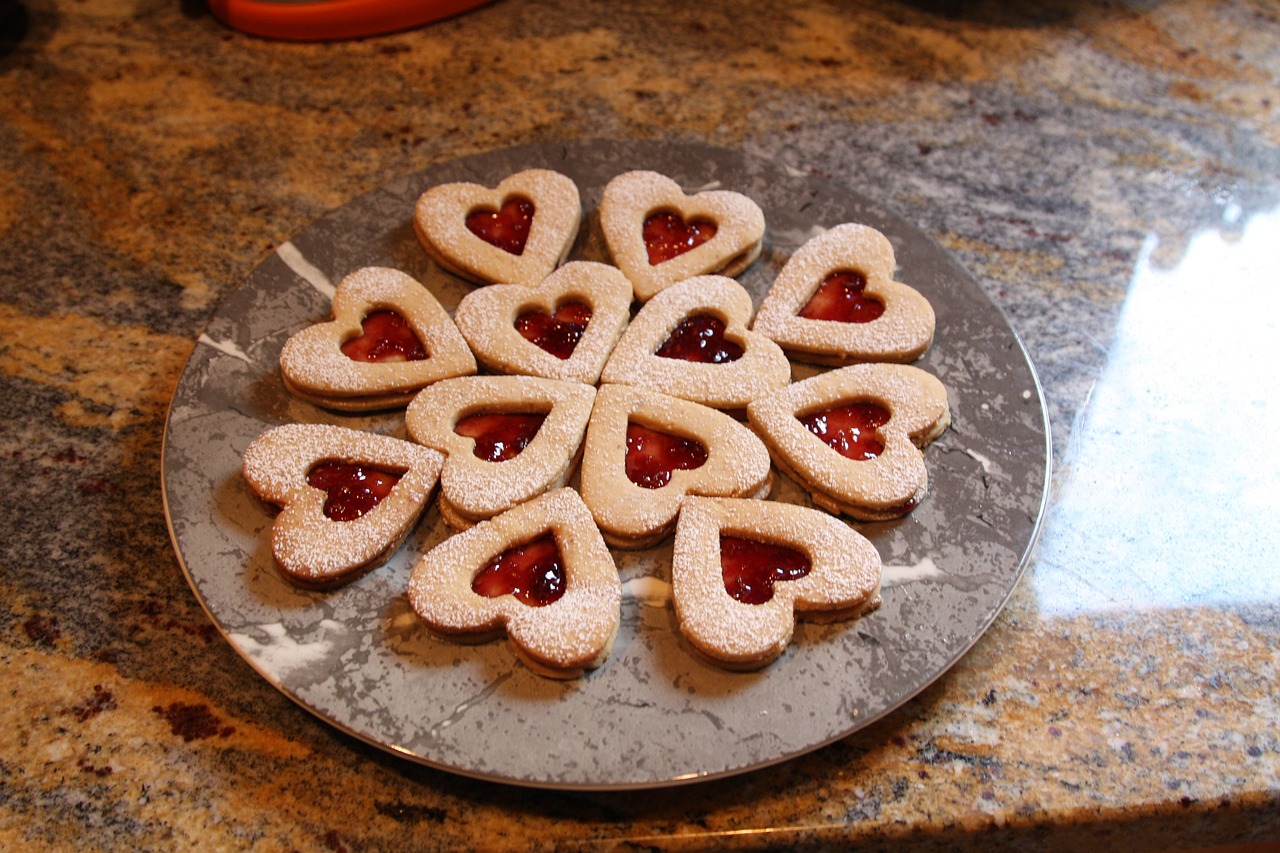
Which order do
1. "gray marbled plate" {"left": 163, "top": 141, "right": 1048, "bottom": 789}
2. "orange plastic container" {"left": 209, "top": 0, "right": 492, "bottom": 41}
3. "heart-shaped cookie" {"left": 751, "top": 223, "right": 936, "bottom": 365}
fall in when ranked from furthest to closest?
1. "orange plastic container" {"left": 209, "top": 0, "right": 492, "bottom": 41}
2. "heart-shaped cookie" {"left": 751, "top": 223, "right": 936, "bottom": 365}
3. "gray marbled plate" {"left": 163, "top": 141, "right": 1048, "bottom": 789}

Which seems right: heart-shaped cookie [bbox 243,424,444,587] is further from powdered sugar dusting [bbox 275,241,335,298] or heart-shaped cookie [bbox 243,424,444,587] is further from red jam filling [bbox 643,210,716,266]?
red jam filling [bbox 643,210,716,266]

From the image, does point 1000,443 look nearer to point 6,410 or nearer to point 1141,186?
point 1141,186

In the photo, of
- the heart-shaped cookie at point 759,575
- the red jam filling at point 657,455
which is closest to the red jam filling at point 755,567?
the heart-shaped cookie at point 759,575

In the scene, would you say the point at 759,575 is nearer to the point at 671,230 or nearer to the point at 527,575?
the point at 527,575

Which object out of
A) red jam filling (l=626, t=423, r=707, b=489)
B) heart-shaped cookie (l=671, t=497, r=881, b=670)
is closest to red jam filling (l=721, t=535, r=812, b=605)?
heart-shaped cookie (l=671, t=497, r=881, b=670)

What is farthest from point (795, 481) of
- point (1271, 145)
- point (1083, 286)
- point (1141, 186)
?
point (1271, 145)

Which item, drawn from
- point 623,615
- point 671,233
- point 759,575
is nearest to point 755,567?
point 759,575

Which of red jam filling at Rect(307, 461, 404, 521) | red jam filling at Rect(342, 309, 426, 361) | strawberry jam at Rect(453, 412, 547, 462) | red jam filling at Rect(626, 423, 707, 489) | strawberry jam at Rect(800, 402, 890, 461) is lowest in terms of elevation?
red jam filling at Rect(307, 461, 404, 521)
